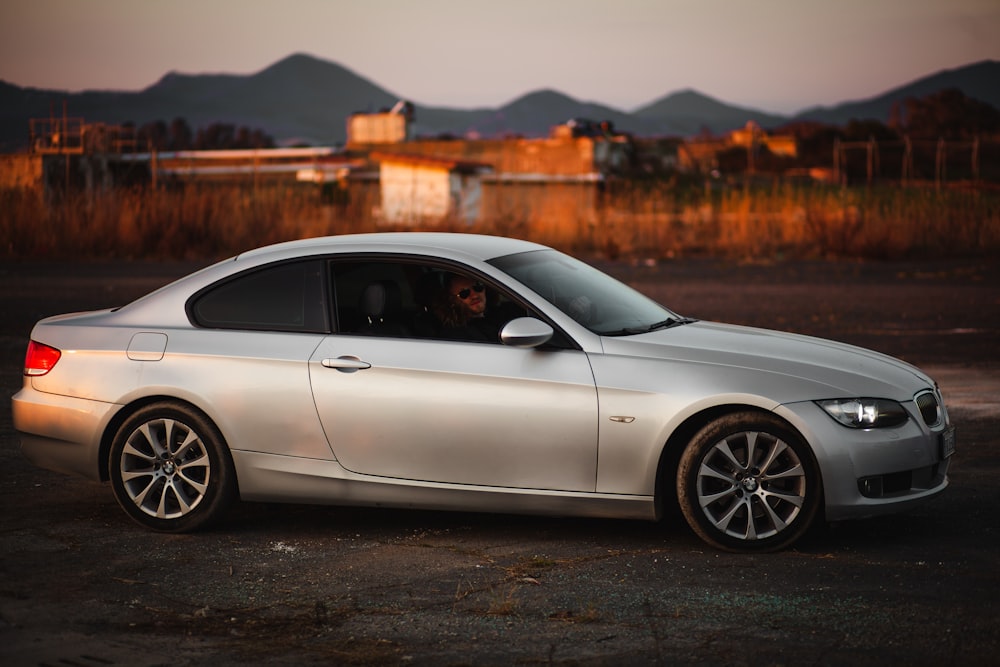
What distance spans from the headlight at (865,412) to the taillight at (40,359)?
13.2 ft

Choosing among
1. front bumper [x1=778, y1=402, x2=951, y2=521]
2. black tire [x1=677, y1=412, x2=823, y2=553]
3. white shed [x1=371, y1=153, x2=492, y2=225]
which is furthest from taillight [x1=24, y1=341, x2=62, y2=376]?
white shed [x1=371, y1=153, x2=492, y2=225]

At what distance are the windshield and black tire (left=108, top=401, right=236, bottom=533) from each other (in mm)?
1767

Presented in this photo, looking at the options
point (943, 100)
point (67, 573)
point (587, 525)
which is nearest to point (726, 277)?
point (587, 525)

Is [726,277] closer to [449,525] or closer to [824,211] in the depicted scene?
[824,211]

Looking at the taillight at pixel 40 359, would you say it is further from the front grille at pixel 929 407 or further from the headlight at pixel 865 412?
the front grille at pixel 929 407

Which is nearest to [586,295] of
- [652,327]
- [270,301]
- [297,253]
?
[652,327]

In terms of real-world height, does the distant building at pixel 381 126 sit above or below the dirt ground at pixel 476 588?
above

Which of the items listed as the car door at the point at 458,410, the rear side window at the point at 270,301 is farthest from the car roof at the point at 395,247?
the car door at the point at 458,410

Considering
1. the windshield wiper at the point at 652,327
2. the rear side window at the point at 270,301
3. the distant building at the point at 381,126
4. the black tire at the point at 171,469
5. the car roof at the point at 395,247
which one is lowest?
the black tire at the point at 171,469

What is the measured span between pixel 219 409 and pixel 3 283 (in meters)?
17.5

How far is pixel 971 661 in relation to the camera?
481cm

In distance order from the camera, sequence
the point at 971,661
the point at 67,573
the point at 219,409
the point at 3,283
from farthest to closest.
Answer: the point at 3,283 < the point at 219,409 < the point at 67,573 < the point at 971,661

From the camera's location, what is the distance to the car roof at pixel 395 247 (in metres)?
7.04

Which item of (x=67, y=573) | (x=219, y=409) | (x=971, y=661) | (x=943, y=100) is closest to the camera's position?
(x=971, y=661)
